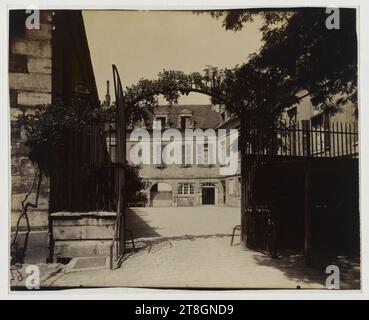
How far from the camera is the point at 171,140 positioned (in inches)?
234

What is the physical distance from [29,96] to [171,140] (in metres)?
2.15

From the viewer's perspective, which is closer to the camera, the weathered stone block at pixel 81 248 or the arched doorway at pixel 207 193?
the weathered stone block at pixel 81 248

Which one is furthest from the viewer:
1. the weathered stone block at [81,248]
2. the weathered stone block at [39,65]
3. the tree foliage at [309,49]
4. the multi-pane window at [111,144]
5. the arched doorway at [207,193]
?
the arched doorway at [207,193]

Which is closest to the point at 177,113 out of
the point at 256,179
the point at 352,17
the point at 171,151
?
the point at 171,151

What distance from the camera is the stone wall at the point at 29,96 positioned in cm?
559

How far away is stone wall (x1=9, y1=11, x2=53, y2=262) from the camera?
5590 millimetres

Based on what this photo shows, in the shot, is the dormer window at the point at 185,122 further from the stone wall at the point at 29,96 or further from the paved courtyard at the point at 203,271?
the stone wall at the point at 29,96

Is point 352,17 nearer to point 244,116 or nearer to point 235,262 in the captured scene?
point 244,116

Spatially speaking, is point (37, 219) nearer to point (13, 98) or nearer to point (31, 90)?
point (13, 98)

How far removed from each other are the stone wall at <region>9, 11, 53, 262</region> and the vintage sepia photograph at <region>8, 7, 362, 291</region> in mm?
15

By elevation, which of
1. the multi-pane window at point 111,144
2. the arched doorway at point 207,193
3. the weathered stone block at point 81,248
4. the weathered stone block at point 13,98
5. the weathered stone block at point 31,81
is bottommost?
the weathered stone block at point 81,248

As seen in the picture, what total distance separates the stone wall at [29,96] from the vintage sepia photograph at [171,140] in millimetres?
15

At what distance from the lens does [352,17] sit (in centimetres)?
536

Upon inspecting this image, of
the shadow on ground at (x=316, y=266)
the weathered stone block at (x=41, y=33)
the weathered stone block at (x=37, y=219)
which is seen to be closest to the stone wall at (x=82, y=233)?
the weathered stone block at (x=37, y=219)
